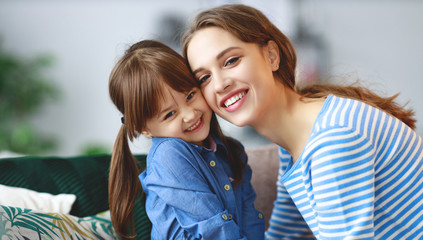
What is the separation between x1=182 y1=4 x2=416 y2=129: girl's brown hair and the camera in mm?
1249

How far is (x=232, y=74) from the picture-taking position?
1217 mm

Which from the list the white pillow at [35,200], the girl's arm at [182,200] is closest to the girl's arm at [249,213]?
the girl's arm at [182,200]

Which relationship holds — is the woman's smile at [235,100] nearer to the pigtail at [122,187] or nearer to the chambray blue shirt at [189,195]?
the chambray blue shirt at [189,195]

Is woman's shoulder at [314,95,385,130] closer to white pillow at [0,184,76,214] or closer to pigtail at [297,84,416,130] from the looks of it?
pigtail at [297,84,416,130]

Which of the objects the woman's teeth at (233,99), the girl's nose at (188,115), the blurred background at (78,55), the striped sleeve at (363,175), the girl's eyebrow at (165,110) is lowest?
the blurred background at (78,55)

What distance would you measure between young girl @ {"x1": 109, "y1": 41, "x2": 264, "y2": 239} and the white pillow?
6.0 inches

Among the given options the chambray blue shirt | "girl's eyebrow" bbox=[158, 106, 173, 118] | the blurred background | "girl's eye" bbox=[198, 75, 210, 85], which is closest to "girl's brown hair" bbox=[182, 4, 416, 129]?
"girl's eye" bbox=[198, 75, 210, 85]

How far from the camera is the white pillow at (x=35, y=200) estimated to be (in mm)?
1248

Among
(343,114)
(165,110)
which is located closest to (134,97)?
(165,110)

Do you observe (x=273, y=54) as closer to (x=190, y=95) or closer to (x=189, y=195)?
(x=190, y=95)

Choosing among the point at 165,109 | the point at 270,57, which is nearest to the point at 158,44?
the point at 165,109

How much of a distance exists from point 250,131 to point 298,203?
361 cm

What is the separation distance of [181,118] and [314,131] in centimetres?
40

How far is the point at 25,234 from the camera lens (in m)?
0.96
